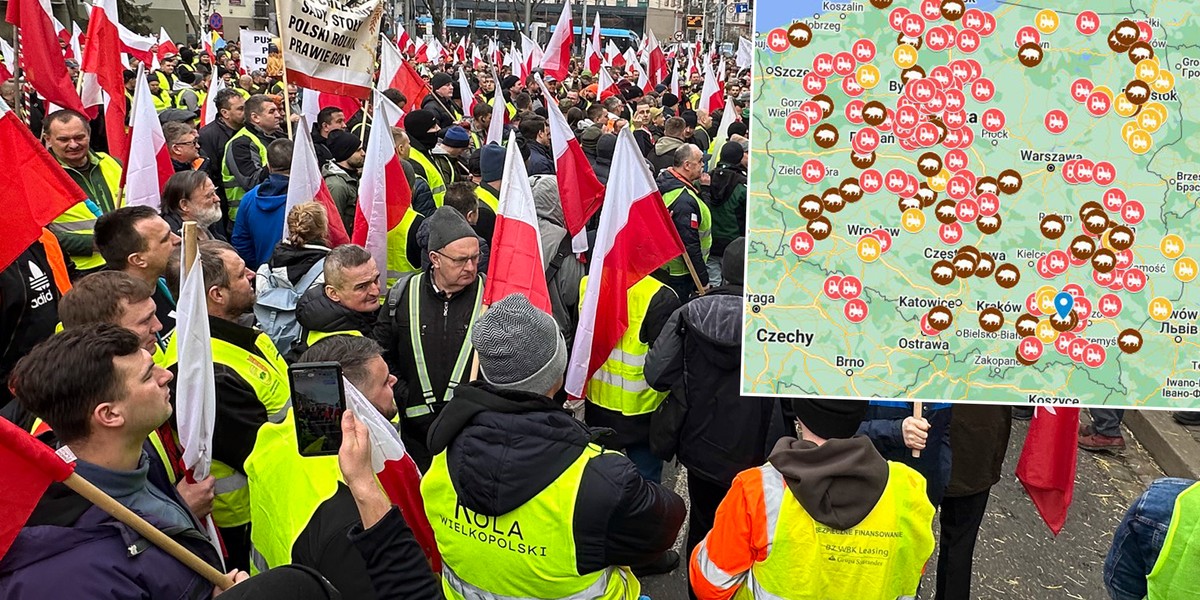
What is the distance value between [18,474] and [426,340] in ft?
7.67

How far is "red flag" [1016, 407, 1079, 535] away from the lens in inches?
163

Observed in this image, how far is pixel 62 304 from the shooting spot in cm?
325

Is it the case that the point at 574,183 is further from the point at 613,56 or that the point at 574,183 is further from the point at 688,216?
the point at 613,56

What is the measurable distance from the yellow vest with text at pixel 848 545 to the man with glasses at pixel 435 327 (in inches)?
80.4

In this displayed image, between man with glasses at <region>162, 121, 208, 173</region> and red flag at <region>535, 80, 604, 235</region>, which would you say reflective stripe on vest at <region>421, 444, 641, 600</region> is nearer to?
red flag at <region>535, 80, 604, 235</region>

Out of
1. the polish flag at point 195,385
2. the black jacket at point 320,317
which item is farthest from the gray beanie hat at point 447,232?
the polish flag at point 195,385

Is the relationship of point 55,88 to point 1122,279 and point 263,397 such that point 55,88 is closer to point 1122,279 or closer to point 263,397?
point 263,397

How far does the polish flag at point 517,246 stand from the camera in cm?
445

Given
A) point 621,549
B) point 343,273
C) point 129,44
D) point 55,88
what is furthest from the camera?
point 129,44

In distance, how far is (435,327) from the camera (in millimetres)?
4281

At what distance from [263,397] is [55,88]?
5768 millimetres

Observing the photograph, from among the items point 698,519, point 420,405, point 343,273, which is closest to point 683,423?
point 698,519

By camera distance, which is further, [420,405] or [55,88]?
[55,88]

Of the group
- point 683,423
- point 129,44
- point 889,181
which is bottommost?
point 683,423
